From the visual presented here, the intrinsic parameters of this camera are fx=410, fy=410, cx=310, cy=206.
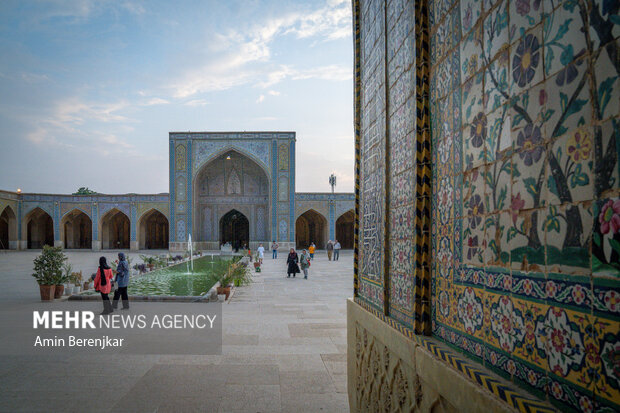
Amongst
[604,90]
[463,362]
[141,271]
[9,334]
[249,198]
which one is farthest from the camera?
[249,198]

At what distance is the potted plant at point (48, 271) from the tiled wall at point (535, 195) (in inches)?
319

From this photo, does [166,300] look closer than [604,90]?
No

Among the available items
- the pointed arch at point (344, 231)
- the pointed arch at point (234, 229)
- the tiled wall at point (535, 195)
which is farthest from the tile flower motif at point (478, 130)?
the pointed arch at point (344, 231)

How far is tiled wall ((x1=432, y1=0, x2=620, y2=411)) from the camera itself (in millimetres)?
912

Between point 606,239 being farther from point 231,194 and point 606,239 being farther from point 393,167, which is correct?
point 231,194

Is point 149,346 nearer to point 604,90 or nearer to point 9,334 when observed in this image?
point 9,334

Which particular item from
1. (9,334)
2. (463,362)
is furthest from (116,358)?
(463,362)

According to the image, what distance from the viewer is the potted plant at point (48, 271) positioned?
766cm

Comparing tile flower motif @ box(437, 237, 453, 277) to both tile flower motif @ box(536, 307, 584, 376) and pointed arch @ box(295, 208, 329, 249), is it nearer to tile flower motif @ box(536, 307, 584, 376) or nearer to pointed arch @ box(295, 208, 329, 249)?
tile flower motif @ box(536, 307, 584, 376)

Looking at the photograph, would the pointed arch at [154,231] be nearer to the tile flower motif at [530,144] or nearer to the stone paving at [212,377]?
the stone paving at [212,377]

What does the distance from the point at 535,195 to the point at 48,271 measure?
28.5 feet

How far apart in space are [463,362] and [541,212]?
0.62 meters

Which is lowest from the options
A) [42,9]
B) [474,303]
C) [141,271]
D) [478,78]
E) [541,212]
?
[141,271]

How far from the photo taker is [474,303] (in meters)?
1.45
